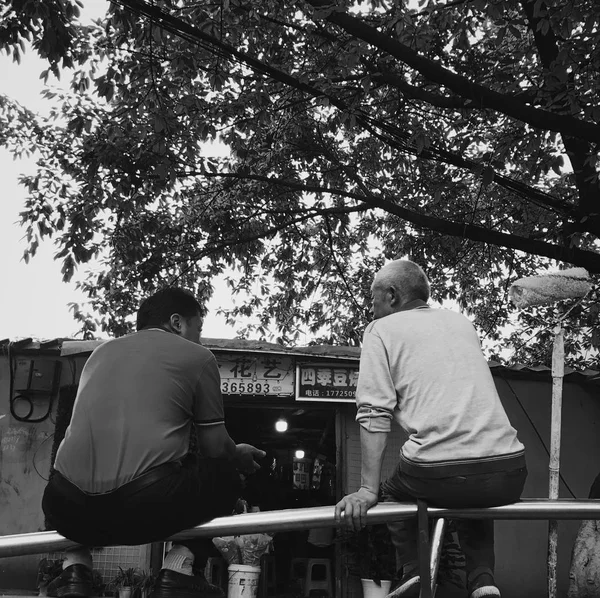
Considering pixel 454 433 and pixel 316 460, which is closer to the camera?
pixel 454 433

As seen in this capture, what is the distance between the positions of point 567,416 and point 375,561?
3896 mm

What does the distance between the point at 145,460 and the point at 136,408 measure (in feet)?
0.63

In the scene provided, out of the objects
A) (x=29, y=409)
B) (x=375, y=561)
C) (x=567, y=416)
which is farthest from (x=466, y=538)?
(x=567, y=416)

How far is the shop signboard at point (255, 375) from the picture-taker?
28.3 ft

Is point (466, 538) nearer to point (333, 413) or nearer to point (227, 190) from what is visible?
point (333, 413)

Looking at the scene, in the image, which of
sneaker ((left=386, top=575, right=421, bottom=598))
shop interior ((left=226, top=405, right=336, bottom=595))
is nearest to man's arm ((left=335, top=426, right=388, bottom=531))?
sneaker ((left=386, top=575, right=421, bottom=598))

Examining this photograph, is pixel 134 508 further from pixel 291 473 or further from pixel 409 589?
pixel 291 473

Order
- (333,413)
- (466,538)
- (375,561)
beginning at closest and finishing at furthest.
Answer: (466,538), (375,561), (333,413)

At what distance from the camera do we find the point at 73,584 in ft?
7.88

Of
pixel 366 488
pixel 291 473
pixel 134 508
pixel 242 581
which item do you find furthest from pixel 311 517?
pixel 291 473

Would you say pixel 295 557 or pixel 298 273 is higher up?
pixel 298 273

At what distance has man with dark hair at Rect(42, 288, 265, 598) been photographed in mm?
2266

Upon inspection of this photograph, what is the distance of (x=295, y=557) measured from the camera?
10.1 meters

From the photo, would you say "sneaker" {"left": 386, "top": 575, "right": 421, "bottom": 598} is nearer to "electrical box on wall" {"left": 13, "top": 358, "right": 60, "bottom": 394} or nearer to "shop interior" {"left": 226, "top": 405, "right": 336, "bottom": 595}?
"electrical box on wall" {"left": 13, "top": 358, "right": 60, "bottom": 394}
